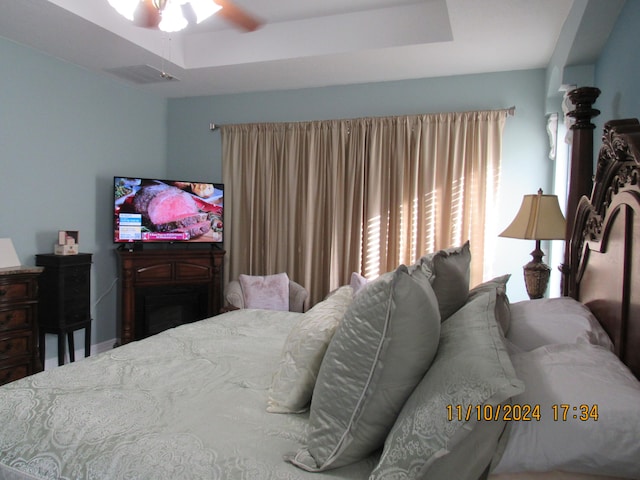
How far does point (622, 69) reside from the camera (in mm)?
2029

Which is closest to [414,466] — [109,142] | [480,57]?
[480,57]

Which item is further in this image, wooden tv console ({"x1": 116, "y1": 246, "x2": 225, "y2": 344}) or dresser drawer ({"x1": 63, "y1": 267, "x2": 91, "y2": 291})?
wooden tv console ({"x1": 116, "y1": 246, "x2": 225, "y2": 344})

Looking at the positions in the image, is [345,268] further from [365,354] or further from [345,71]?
[365,354]

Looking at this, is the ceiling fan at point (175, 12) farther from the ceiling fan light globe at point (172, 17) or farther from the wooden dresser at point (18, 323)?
the wooden dresser at point (18, 323)

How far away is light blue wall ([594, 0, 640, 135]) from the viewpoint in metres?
1.82

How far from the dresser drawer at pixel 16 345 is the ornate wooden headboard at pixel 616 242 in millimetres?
3520

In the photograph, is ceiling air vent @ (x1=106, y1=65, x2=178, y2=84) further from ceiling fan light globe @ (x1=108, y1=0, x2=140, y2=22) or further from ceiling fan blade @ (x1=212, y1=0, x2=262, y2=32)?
ceiling fan light globe @ (x1=108, y1=0, x2=140, y2=22)

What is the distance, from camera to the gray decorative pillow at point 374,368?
1055 mm

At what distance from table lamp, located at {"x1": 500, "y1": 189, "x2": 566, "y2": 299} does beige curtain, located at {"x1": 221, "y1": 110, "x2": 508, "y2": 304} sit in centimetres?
138

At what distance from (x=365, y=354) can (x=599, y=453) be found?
0.51 meters

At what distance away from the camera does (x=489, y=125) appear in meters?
3.98

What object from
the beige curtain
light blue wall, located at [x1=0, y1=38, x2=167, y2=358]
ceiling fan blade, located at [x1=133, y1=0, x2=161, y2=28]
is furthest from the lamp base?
light blue wall, located at [x1=0, y1=38, x2=167, y2=358]

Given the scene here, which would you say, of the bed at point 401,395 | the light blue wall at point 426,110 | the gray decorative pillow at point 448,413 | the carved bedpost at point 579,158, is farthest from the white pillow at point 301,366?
the light blue wall at point 426,110

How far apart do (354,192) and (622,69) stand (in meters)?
2.62
